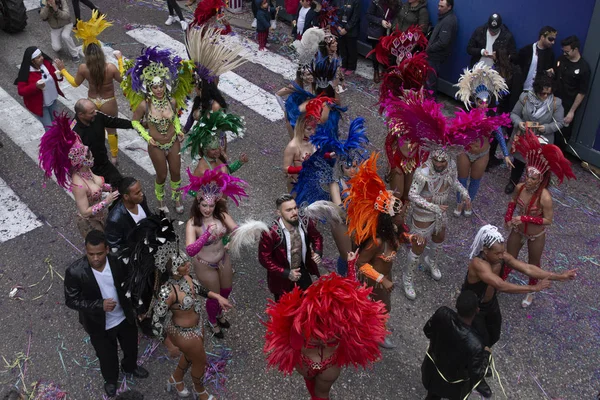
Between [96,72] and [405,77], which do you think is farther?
[96,72]

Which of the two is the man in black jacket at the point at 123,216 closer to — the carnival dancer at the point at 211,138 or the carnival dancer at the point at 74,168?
the carnival dancer at the point at 74,168

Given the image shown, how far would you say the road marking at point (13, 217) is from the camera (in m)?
7.75

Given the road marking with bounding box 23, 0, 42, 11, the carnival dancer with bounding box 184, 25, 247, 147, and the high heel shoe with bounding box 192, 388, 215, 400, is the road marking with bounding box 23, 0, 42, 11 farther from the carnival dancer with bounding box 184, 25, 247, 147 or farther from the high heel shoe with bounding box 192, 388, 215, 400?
the high heel shoe with bounding box 192, 388, 215, 400

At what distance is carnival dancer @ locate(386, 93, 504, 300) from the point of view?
621cm

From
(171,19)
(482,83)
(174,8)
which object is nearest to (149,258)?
(482,83)

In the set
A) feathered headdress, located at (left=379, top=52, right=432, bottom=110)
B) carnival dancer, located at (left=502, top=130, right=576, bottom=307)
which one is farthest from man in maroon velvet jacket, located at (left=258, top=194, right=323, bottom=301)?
feathered headdress, located at (left=379, top=52, right=432, bottom=110)

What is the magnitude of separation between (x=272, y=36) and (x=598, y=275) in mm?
8902

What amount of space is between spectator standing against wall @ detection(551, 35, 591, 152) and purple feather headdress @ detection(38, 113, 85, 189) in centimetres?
672

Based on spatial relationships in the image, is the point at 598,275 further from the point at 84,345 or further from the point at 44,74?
the point at 44,74

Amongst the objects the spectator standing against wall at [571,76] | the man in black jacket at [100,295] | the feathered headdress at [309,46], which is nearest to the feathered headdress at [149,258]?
the man in black jacket at [100,295]

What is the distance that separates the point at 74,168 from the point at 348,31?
6.92 meters

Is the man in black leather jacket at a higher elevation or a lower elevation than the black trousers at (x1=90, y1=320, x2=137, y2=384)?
higher

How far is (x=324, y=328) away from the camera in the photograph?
444cm

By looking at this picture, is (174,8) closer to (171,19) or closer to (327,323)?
(171,19)
